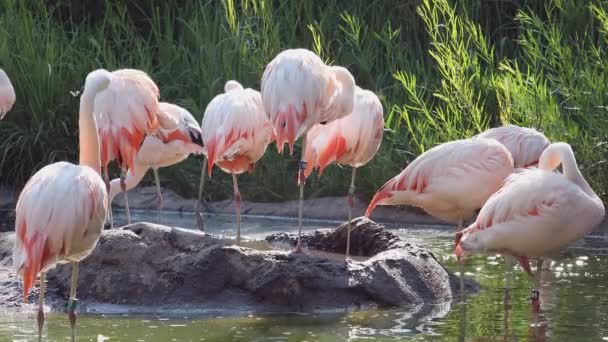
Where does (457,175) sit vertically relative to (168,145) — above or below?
below

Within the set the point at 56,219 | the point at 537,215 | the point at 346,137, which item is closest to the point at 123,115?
the point at 346,137

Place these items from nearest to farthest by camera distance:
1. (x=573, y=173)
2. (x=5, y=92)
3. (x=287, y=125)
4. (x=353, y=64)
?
(x=573, y=173), (x=287, y=125), (x=5, y=92), (x=353, y=64)

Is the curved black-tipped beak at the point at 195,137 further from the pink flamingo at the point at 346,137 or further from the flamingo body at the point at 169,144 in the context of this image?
the pink flamingo at the point at 346,137

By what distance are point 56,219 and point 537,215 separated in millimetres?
2312

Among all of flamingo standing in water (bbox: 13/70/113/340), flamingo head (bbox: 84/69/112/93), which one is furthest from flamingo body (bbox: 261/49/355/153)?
flamingo standing in water (bbox: 13/70/113/340)

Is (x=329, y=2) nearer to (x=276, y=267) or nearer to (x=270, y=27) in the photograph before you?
(x=270, y=27)

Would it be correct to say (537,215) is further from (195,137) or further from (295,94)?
(195,137)

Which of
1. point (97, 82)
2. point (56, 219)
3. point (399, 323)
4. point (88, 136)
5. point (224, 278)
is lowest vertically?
point (399, 323)

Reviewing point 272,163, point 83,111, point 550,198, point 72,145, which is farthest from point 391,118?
point 83,111

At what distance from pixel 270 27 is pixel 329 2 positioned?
3.14 feet

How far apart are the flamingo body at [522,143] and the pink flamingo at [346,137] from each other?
0.64 m

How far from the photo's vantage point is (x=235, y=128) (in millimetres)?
6961

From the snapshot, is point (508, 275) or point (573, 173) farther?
point (508, 275)

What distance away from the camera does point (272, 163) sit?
9227 mm
